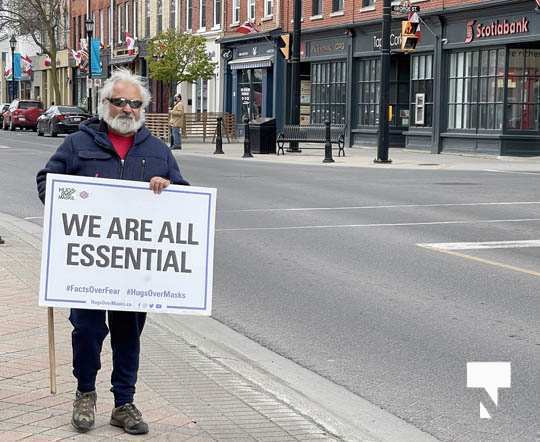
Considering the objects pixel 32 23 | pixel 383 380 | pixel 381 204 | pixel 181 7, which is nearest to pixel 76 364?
pixel 383 380

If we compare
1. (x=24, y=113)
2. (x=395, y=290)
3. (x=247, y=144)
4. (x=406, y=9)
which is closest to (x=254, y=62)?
(x=406, y=9)

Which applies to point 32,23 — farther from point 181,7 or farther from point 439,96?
point 439,96

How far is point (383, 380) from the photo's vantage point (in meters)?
6.75

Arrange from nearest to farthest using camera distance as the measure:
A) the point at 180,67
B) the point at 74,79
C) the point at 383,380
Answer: the point at 383,380
the point at 180,67
the point at 74,79

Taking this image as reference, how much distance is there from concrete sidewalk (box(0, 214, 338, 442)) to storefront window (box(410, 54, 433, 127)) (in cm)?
2727

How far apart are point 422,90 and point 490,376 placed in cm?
2843

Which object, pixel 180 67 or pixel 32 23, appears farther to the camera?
pixel 32 23

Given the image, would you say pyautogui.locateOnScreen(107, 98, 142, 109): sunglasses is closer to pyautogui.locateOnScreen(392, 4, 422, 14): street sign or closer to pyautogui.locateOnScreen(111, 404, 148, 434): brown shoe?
pyautogui.locateOnScreen(111, 404, 148, 434): brown shoe

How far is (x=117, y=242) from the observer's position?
17.8 feet

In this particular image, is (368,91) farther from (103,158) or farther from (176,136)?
(103,158)

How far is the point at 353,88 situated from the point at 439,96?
6.02 metres

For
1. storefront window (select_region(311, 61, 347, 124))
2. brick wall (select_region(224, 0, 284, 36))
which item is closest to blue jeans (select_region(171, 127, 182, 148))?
storefront window (select_region(311, 61, 347, 124))

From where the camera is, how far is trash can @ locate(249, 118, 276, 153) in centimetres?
3272

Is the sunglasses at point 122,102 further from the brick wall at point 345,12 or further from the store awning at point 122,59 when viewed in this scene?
the store awning at point 122,59
